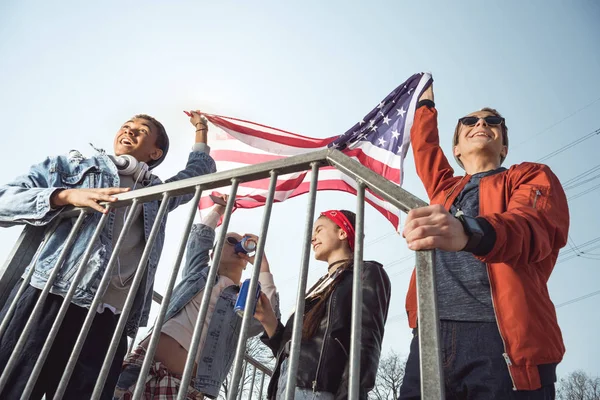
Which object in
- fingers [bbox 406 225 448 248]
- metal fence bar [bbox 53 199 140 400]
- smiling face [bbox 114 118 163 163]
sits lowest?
metal fence bar [bbox 53 199 140 400]

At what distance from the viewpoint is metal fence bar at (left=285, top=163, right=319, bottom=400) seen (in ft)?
3.93

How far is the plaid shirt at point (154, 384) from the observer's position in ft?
9.38

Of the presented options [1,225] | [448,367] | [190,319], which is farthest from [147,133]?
[448,367]

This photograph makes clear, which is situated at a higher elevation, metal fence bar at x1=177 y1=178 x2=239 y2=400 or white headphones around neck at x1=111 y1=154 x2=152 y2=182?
white headphones around neck at x1=111 y1=154 x2=152 y2=182

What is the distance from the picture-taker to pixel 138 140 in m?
3.13

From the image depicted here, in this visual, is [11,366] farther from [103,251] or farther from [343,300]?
[343,300]

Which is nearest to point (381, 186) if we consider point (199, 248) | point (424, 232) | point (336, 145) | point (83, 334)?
point (424, 232)

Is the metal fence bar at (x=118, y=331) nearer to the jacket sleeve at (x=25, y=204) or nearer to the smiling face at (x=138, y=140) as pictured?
the jacket sleeve at (x=25, y=204)

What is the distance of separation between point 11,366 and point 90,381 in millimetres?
403

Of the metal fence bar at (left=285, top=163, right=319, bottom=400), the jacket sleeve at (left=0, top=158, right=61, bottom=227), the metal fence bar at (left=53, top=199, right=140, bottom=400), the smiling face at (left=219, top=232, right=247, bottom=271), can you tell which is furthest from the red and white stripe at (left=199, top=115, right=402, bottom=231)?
the metal fence bar at (left=285, top=163, right=319, bottom=400)

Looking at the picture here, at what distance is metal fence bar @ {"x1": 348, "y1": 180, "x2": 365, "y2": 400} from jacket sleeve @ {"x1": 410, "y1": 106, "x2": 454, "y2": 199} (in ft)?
4.55

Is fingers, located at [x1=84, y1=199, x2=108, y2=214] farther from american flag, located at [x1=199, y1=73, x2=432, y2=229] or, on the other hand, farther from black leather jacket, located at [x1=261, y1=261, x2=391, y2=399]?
american flag, located at [x1=199, y1=73, x2=432, y2=229]

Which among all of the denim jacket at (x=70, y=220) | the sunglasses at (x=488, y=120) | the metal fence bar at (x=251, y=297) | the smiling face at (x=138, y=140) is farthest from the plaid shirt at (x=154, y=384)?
the sunglasses at (x=488, y=120)

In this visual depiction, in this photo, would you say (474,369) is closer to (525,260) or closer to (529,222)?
(525,260)
